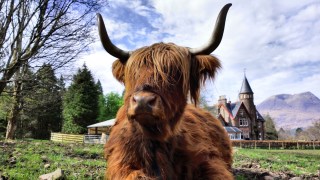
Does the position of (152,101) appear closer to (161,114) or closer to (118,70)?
(161,114)

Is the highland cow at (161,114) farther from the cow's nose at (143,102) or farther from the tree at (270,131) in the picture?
the tree at (270,131)

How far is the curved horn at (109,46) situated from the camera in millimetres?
3652

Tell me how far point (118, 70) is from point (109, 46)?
373 mm

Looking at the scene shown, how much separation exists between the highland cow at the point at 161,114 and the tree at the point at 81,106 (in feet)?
149

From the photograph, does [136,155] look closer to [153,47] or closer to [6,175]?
[153,47]

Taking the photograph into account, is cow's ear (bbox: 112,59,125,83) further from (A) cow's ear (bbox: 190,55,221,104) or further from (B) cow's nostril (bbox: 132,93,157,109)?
(B) cow's nostril (bbox: 132,93,157,109)

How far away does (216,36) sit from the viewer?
11.6ft

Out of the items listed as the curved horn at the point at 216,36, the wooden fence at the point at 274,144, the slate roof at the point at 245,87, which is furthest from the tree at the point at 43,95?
the slate roof at the point at 245,87

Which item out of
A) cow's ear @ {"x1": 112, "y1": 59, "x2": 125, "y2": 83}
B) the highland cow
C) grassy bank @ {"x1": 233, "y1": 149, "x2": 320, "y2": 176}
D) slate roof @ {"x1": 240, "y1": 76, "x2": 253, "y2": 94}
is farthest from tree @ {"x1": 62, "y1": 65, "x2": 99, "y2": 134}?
the highland cow

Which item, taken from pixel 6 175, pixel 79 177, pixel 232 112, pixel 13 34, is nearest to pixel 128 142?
pixel 79 177

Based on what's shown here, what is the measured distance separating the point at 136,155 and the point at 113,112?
7062 centimetres

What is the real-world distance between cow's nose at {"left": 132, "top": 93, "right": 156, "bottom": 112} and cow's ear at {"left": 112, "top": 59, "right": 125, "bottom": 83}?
1203 mm

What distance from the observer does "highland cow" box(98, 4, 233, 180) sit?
→ 314 centimetres

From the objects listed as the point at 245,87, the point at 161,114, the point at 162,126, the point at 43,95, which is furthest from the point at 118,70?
the point at 245,87
